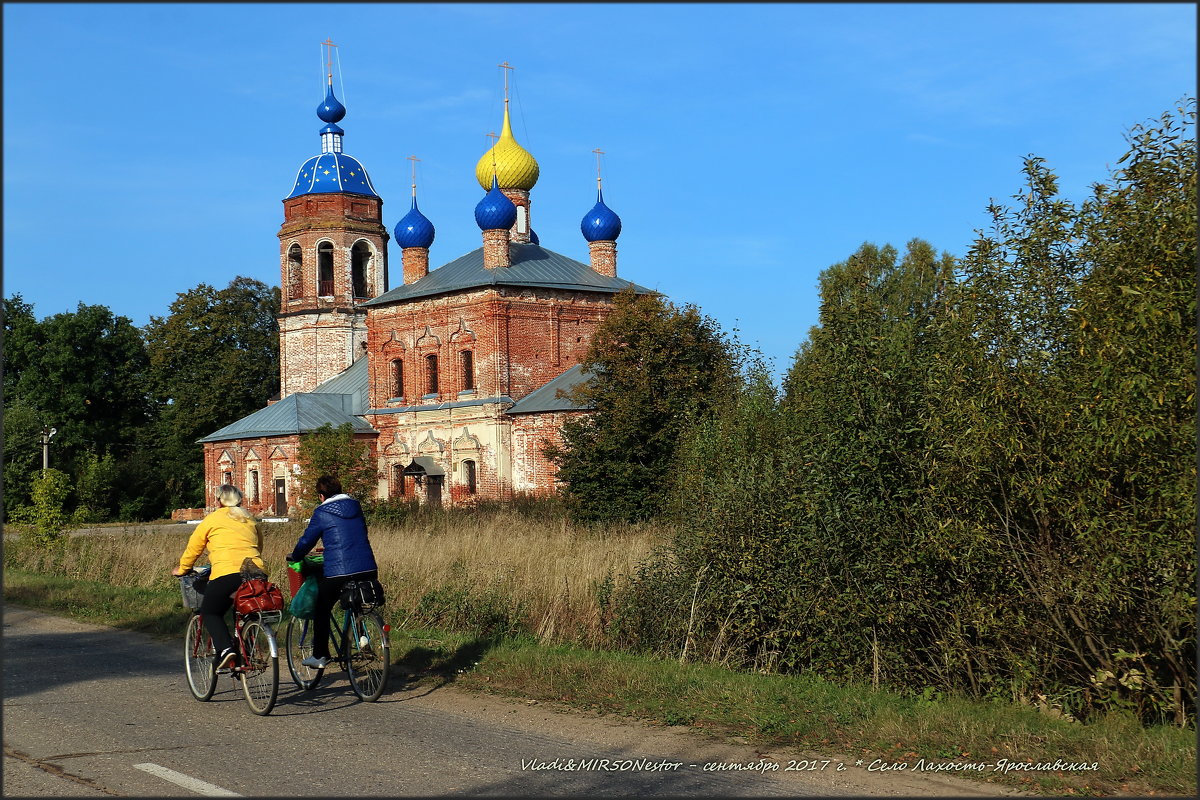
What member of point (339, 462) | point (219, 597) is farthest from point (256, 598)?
point (339, 462)

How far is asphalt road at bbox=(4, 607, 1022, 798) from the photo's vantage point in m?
6.90

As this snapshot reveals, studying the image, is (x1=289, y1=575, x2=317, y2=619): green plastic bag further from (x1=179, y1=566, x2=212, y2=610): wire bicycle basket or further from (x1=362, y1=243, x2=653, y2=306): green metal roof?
(x1=362, y1=243, x2=653, y2=306): green metal roof

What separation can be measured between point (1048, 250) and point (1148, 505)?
2214mm

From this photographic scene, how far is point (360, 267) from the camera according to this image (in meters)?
55.4

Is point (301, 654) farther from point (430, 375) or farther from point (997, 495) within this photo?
point (430, 375)

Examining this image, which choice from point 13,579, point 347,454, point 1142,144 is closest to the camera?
point 1142,144

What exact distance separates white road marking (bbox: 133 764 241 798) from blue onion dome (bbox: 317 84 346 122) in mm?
52069

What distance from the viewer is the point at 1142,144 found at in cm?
919

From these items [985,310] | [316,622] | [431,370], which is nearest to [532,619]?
[316,622]

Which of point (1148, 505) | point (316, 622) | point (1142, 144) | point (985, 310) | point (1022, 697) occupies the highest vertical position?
point (1142, 144)

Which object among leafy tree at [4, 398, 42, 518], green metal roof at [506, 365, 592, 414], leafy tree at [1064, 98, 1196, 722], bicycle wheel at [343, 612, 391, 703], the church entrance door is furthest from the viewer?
leafy tree at [4, 398, 42, 518]

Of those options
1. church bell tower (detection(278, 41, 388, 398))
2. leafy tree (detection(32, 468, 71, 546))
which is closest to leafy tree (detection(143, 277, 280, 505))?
church bell tower (detection(278, 41, 388, 398))

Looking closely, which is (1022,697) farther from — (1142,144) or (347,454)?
(347,454)

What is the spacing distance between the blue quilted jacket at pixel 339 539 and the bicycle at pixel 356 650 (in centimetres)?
32
